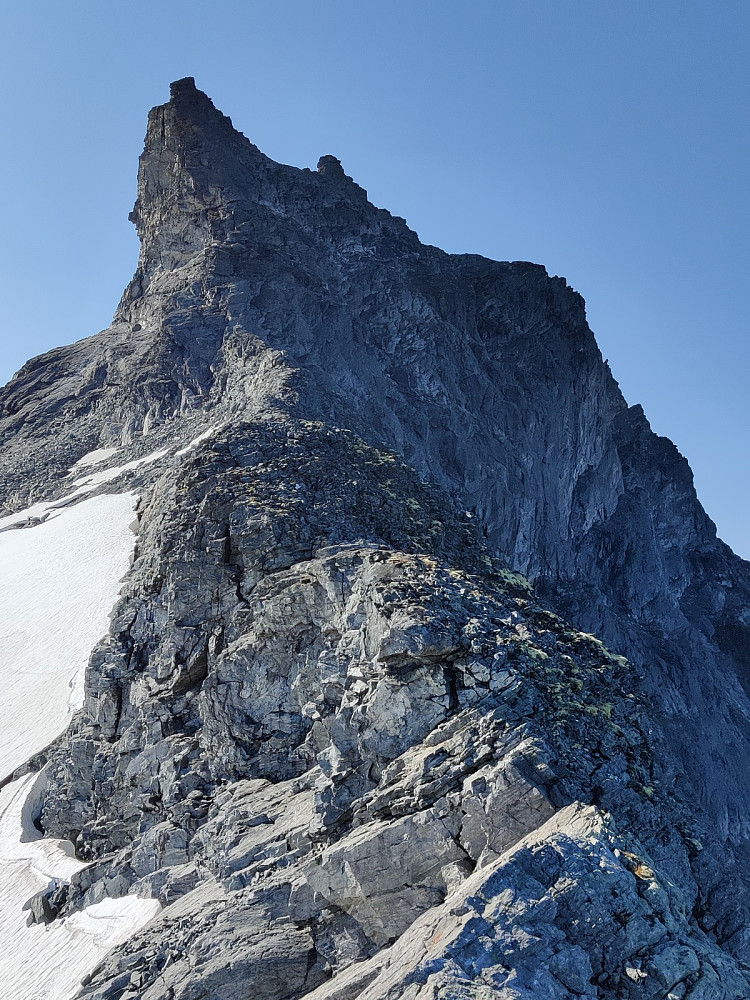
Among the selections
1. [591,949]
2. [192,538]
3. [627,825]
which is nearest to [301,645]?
[192,538]

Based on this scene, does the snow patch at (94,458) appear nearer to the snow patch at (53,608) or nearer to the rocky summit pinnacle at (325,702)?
the rocky summit pinnacle at (325,702)

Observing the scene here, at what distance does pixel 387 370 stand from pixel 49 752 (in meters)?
31.1

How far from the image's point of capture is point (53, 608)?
35.9 meters

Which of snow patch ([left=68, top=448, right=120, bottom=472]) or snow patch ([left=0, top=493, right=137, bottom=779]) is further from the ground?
snow patch ([left=68, top=448, right=120, bottom=472])

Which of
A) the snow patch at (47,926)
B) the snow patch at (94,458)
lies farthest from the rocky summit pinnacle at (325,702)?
the snow patch at (94,458)

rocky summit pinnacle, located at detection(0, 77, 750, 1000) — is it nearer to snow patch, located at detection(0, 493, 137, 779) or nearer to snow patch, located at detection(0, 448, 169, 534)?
snow patch, located at detection(0, 493, 137, 779)

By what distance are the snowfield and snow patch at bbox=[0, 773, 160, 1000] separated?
0.03 m

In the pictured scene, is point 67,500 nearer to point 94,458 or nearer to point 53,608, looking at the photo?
point 94,458

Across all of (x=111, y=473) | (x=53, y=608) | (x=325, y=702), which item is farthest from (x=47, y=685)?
(x=111, y=473)

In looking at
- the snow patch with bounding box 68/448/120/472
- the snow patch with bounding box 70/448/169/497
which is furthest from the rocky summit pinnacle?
the snow patch with bounding box 68/448/120/472

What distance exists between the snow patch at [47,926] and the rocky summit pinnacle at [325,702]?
0.30ft

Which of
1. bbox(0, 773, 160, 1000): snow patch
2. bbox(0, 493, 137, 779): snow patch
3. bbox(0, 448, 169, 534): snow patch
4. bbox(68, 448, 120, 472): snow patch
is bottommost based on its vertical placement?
bbox(0, 773, 160, 1000): snow patch

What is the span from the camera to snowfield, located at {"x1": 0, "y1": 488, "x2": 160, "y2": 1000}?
20312 millimetres

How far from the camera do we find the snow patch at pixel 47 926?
64.8 ft
